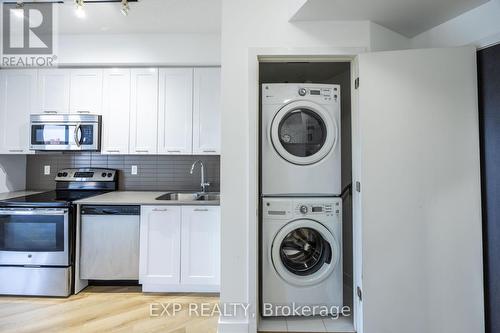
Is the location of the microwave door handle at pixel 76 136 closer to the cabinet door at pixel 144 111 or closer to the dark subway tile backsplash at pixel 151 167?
the dark subway tile backsplash at pixel 151 167

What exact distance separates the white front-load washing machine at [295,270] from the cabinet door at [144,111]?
1641 millimetres

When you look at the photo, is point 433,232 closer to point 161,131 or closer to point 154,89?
point 161,131

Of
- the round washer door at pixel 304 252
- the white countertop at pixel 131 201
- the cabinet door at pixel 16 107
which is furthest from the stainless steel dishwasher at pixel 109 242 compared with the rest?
the round washer door at pixel 304 252

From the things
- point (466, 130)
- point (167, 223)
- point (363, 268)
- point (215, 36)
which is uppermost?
point (215, 36)

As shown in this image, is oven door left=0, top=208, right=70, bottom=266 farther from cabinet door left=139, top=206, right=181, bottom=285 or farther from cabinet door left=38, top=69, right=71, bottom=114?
cabinet door left=38, top=69, right=71, bottom=114

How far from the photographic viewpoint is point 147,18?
261 cm

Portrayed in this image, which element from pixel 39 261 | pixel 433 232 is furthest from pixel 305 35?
pixel 39 261

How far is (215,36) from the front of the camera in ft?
9.50

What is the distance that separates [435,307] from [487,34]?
1.74 m

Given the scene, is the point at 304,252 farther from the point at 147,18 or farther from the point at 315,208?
the point at 147,18

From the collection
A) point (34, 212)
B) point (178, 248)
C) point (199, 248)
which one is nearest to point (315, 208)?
point (199, 248)

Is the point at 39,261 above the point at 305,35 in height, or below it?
below

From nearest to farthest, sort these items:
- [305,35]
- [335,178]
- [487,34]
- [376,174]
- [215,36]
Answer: [487,34] → [376,174] → [305,35] → [335,178] → [215,36]

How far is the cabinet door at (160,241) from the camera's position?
2.55 meters
